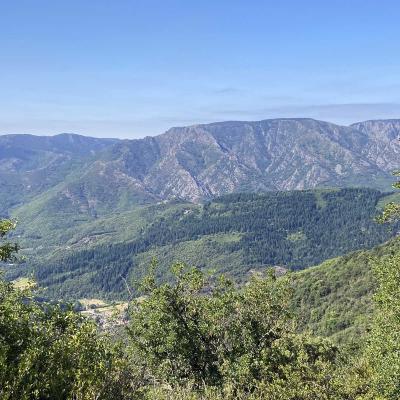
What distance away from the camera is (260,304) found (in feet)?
136

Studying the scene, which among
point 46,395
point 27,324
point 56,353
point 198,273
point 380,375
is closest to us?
point 46,395

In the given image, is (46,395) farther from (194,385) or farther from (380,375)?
(380,375)

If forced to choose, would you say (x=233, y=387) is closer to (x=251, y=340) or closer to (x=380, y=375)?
(x=251, y=340)

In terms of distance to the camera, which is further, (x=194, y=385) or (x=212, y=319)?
(x=212, y=319)

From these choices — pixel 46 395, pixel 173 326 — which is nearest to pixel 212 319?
pixel 173 326

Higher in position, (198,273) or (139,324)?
(198,273)

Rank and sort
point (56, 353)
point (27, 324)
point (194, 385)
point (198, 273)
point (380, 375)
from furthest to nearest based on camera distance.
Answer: point (198, 273), point (194, 385), point (380, 375), point (27, 324), point (56, 353)

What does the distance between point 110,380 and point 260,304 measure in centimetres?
1846

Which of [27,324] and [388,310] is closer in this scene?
[27,324]

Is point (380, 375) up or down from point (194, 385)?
up

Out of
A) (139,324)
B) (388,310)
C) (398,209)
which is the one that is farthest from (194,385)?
(398,209)

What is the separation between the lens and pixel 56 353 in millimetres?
25062

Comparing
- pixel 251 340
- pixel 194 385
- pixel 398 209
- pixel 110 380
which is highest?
pixel 398 209

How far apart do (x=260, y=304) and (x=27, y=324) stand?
2047cm
